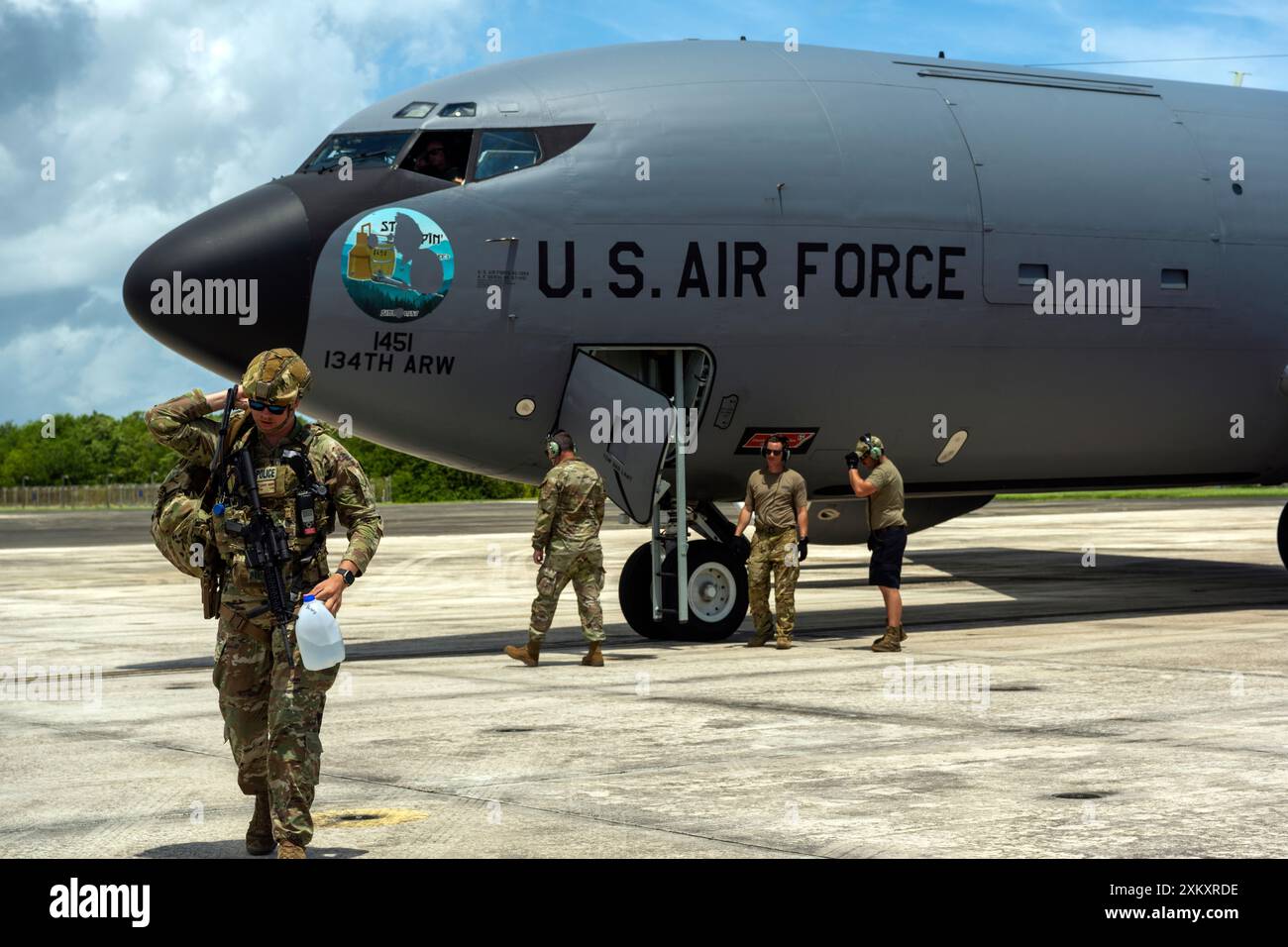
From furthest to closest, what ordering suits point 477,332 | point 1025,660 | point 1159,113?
point 1159,113, point 477,332, point 1025,660

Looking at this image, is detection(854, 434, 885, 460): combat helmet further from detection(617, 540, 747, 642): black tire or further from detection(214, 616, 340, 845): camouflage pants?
detection(214, 616, 340, 845): camouflage pants

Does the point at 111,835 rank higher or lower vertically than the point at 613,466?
lower

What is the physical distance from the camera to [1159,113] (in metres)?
18.8

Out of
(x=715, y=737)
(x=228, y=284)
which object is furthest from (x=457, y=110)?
(x=715, y=737)

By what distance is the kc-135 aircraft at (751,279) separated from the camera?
50.2ft

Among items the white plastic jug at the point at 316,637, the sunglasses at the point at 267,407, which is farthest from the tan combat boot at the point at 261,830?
the sunglasses at the point at 267,407

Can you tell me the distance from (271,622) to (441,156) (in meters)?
9.20

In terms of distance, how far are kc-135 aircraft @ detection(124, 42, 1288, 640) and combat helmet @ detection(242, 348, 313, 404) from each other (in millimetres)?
7616

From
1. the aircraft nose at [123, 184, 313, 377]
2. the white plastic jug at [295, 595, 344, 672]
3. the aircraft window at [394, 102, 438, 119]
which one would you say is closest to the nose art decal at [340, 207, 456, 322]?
the aircraft nose at [123, 184, 313, 377]

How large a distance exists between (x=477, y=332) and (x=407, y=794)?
290 inches

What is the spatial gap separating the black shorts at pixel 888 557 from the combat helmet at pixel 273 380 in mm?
9492

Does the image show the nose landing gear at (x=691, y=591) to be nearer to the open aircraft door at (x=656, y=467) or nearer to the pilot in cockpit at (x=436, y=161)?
the open aircraft door at (x=656, y=467)

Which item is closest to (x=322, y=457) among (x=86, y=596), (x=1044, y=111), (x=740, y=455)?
(x=740, y=455)
